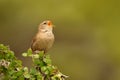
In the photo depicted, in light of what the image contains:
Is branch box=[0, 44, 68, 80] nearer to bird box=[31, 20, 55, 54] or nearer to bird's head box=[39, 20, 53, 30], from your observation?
bird box=[31, 20, 55, 54]

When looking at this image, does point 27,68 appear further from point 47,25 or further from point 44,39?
point 47,25

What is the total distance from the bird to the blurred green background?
10007 millimetres

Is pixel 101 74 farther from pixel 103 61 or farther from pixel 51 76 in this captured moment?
pixel 51 76

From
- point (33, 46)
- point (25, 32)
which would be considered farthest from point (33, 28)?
point (33, 46)

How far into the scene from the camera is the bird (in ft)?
36.4

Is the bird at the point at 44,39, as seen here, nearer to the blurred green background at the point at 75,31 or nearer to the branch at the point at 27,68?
the branch at the point at 27,68

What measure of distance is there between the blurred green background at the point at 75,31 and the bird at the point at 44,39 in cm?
1001

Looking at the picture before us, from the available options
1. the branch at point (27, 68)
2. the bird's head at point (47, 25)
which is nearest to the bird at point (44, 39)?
the bird's head at point (47, 25)

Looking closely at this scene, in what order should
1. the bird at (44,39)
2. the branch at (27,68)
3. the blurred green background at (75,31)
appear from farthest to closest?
the blurred green background at (75,31)
the bird at (44,39)
the branch at (27,68)

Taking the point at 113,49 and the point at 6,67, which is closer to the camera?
the point at 6,67

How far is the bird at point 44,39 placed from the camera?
36.4ft

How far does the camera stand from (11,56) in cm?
984

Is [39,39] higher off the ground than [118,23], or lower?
higher

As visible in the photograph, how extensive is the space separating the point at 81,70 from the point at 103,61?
1.75ft
